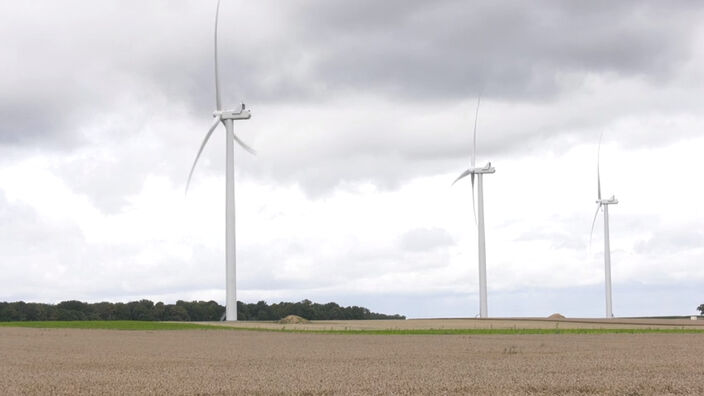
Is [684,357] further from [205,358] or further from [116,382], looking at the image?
[116,382]

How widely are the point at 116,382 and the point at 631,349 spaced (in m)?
23.8

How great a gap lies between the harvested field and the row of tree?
3926 inches

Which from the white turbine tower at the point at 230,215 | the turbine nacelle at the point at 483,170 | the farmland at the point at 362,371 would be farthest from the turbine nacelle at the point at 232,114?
the farmland at the point at 362,371

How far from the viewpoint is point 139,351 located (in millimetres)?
42375

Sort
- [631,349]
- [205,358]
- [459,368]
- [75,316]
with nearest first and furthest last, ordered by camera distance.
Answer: [459,368] → [205,358] → [631,349] → [75,316]

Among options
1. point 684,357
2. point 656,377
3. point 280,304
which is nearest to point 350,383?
point 656,377

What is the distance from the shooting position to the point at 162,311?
144 metres

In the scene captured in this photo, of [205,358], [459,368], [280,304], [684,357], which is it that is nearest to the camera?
[459,368]

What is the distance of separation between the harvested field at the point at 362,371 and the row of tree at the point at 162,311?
99.7 m

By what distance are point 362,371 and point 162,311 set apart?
120199 millimetres

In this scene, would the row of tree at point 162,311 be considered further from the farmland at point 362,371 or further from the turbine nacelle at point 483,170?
the farmland at point 362,371

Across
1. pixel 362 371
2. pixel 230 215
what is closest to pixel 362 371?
pixel 362 371

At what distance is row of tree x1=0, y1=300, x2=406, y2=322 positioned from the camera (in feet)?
451

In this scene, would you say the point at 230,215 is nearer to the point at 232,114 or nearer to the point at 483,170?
the point at 232,114
